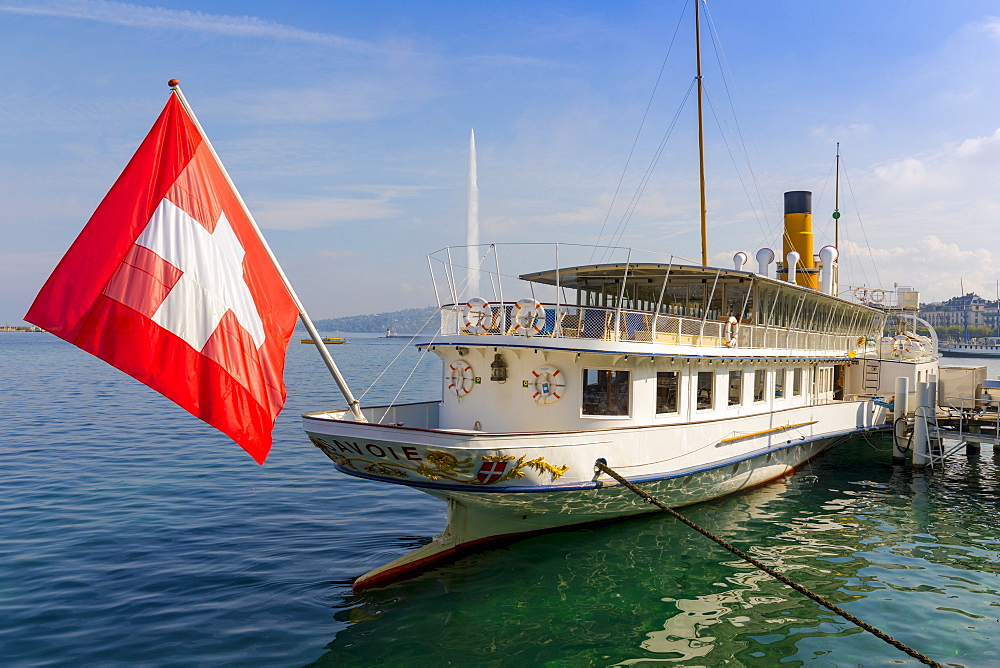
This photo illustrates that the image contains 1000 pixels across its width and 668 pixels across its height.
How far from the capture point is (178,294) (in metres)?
7.43

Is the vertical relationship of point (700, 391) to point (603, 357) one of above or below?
below

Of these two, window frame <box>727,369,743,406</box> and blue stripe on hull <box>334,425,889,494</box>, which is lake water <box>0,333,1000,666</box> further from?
window frame <box>727,369,743,406</box>

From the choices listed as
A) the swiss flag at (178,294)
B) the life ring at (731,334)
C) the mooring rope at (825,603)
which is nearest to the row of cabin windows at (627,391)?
the life ring at (731,334)

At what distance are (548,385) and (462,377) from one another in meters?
1.94

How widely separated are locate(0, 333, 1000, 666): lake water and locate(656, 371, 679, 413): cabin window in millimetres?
2475

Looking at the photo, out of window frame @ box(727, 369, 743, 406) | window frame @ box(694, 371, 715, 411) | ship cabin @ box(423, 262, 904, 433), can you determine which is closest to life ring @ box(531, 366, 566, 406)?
ship cabin @ box(423, 262, 904, 433)

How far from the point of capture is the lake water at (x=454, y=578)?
958 cm

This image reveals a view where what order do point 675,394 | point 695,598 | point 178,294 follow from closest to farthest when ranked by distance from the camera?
1. point 178,294
2. point 695,598
3. point 675,394

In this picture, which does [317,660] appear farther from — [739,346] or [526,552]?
[739,346]

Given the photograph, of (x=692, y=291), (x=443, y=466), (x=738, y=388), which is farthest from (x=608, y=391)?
(x=692, y=291)

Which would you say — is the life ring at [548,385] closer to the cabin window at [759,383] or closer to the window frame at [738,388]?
the window frame at [738,388]

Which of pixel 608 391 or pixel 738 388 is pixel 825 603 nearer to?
pixel 608 391

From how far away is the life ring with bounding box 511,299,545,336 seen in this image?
525 inches

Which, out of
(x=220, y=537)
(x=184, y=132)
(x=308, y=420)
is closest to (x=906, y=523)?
(x=308, y=420)
